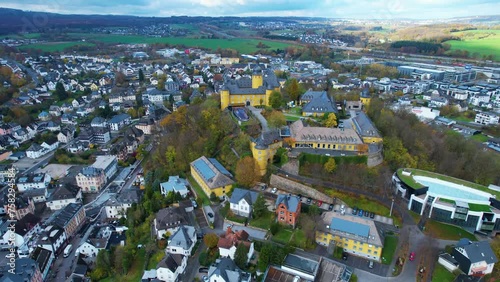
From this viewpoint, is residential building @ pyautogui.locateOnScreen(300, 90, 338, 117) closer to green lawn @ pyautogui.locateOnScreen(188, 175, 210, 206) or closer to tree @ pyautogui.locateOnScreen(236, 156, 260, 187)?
tree @ pyautogui.locateOnScreen(236, 156, 260, 187)

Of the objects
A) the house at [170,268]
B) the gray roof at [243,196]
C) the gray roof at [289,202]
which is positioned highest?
the gray roof at [289,202]

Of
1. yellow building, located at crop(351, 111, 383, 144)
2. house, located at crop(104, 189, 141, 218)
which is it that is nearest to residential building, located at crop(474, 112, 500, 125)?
yellow building, located at crop(351, 111, 383, 144)

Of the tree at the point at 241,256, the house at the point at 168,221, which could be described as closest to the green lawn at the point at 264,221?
the tree at the point at 241,256

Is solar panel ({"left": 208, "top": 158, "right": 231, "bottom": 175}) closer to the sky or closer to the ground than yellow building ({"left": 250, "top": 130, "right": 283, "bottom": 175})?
closer to the ground

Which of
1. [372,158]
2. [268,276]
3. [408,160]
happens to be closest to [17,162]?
[268,276]

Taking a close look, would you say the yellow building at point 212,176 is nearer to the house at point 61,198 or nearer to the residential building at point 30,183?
the house at point 61,198

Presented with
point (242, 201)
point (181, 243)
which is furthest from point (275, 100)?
point (181, 243)

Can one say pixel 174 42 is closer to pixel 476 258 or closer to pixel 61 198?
pixel 61 198
